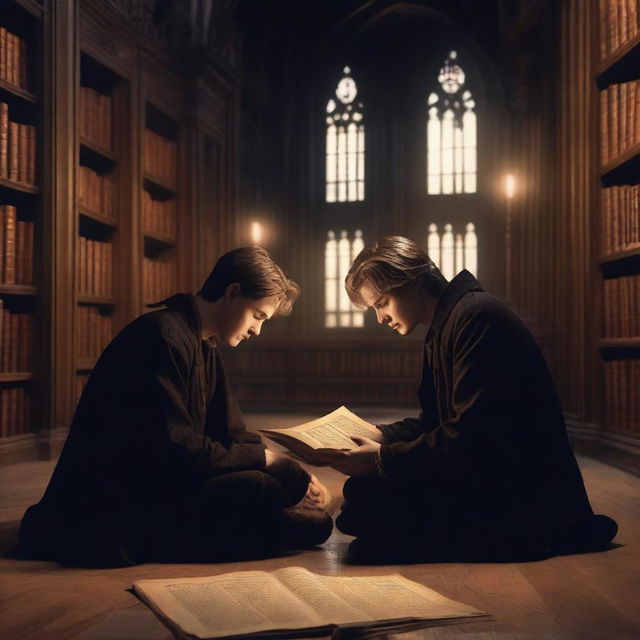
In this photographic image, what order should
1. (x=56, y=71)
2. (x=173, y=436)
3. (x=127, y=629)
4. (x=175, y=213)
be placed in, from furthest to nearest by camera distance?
(x=175, y=213)
(x=56, y=71)
(x=173, y=436)
(x=127, y=629)

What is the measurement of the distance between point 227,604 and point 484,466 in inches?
43.1

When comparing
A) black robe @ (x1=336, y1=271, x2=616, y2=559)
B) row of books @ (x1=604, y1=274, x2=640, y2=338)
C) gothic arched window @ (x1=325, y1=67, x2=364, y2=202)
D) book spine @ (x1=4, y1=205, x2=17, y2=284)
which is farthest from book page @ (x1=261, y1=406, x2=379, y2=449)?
gothic arched window @ (x1=325, y1=67, x2=364, y2=202)

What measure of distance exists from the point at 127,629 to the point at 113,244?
A: 17.6ft

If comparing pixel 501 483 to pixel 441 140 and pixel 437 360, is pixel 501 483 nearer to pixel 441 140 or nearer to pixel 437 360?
pixel 437 360

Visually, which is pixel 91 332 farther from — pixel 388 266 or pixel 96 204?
pixel 388 266

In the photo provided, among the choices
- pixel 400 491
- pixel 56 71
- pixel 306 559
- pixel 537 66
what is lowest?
pixel 306 559

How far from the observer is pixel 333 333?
14516mm

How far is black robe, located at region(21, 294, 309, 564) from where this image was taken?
297 centimetres

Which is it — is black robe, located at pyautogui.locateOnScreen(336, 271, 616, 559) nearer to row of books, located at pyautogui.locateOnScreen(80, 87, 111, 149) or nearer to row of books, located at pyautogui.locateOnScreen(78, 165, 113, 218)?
row of books, located at pyautogui.locateOnScreen(78, 165, 113, 218)

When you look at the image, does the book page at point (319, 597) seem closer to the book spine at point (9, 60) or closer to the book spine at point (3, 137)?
the book spine at point (3, 137)

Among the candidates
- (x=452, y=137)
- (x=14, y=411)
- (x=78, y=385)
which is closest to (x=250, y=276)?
(x=14, y=411)

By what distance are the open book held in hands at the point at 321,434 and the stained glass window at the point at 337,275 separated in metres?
11.2

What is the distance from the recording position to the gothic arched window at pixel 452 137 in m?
14.4

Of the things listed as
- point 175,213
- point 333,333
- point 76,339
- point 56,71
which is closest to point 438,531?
point 76,339
